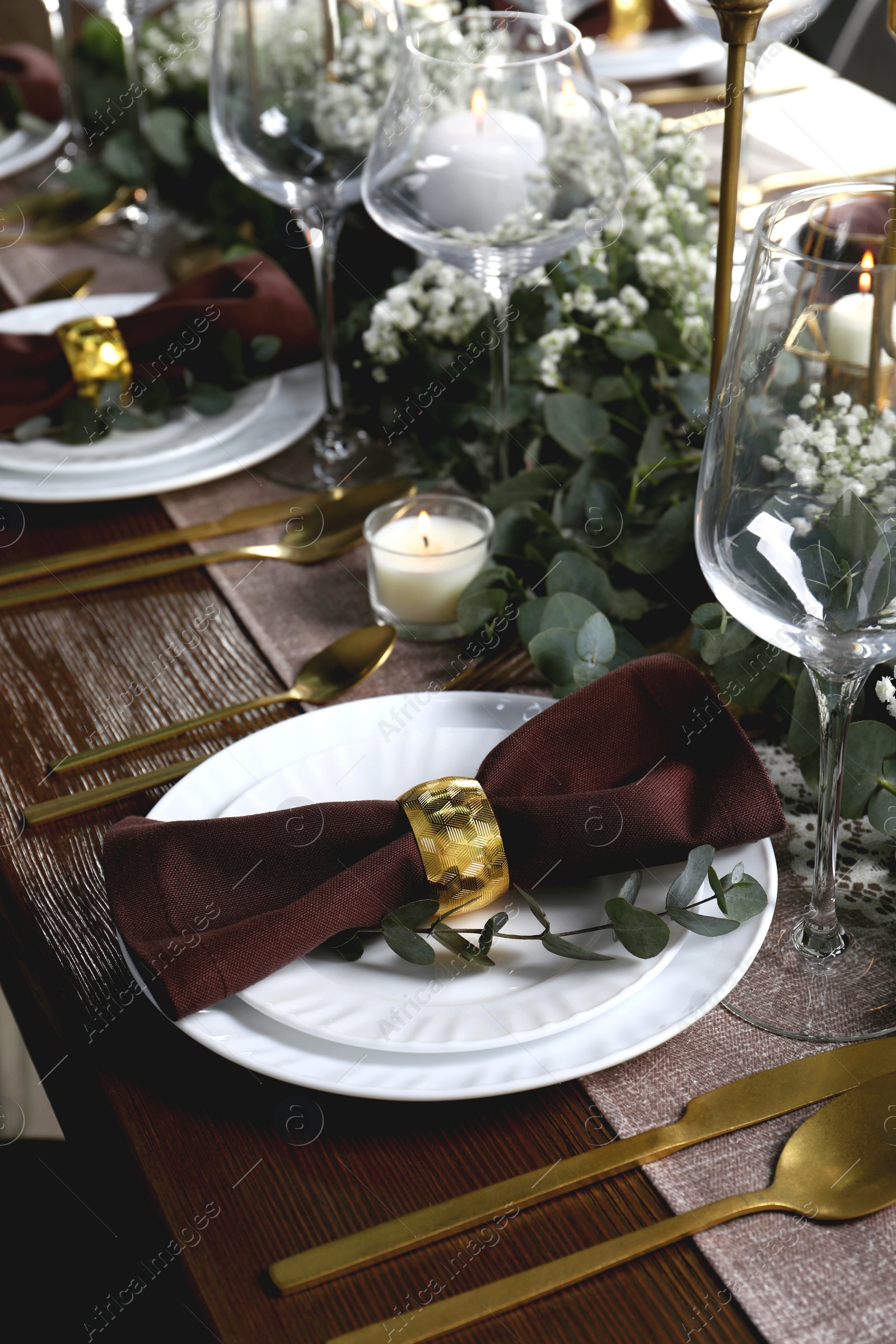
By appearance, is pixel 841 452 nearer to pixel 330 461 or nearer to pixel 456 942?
pixel 456 942

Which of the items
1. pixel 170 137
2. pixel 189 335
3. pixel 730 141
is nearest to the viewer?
pixel 730 141

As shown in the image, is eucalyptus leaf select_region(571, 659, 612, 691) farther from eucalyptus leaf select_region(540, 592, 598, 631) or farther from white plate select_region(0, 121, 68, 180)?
white plate select_region(0, 121, 68, 180)

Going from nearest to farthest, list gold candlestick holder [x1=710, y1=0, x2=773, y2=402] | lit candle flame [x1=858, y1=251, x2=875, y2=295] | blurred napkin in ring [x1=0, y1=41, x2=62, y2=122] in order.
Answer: lit candle flame [x1=858, y1=251, x2=875, y2=295]
gold candlestick holder [x1=710, y1=0, x2=773, y2=402]
blurred napkin in ring [x1=0, y1=41, x2=62, y2=122]

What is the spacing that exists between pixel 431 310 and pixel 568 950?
1.93ft

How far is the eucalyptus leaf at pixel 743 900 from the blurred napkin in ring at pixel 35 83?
4.46ft

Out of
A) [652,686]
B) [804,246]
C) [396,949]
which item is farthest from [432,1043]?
[804,246]

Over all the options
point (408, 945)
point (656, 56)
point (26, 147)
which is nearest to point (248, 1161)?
point (408, 945)

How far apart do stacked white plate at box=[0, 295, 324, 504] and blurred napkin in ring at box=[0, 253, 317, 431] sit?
1.1 inches

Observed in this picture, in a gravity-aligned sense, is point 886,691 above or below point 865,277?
below

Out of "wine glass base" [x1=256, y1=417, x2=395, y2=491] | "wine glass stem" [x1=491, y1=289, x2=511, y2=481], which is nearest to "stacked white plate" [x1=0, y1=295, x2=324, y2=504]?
"wine glass base" [x1=256, y1=417, x2=395, y2=491]

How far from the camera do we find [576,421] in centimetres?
86

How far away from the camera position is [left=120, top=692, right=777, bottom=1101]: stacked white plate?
487mm

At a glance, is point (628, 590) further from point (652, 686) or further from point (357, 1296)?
point (357, 1296)

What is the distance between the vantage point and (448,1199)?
472mm
